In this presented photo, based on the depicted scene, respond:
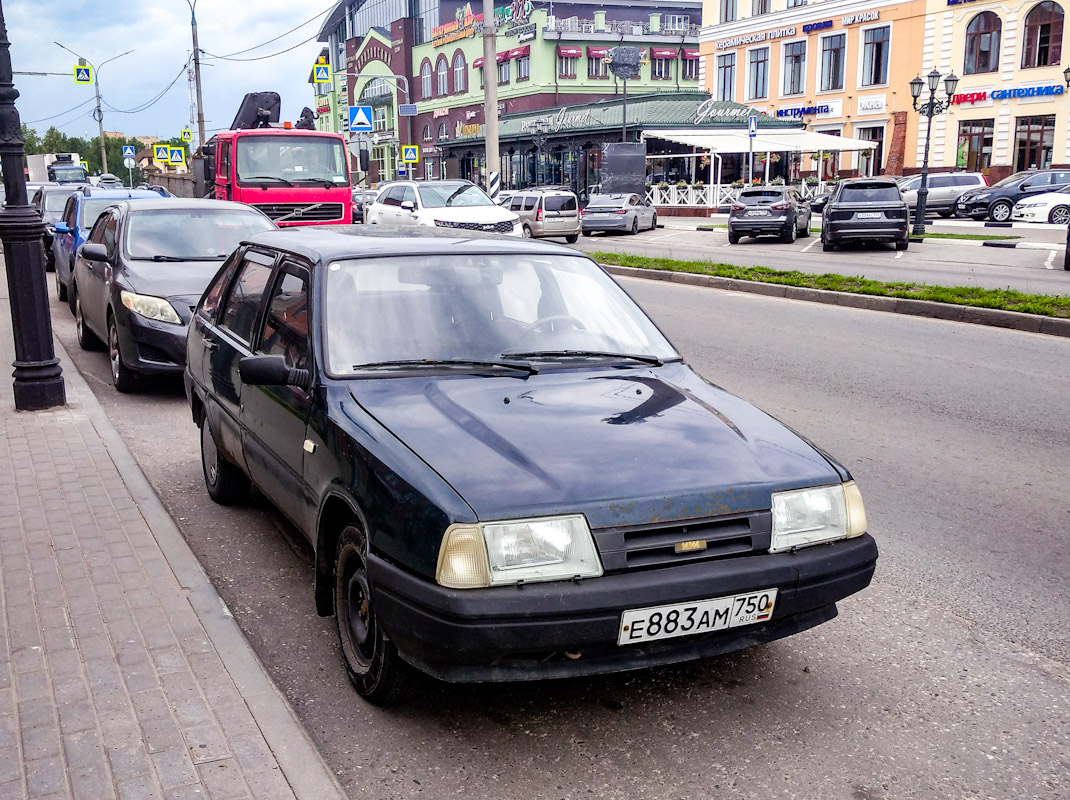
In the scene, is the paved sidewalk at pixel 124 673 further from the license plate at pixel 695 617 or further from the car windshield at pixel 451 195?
Answer: the car windshield at pixel 451 195

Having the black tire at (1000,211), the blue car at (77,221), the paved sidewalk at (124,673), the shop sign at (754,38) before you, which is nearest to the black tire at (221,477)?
the paved sidewalk at (124,673)

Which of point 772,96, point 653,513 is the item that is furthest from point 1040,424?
point 772,96

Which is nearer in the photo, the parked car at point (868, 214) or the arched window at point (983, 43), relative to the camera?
the parked car at point (868, 214)

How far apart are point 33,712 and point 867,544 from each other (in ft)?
9.36

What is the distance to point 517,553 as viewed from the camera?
311cm

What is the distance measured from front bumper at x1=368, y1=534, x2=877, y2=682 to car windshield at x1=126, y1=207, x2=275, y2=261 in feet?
23.2

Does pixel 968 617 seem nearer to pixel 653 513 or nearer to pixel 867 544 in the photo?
pixel 867 544

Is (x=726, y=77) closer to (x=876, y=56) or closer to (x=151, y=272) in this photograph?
(x=876, y=56)

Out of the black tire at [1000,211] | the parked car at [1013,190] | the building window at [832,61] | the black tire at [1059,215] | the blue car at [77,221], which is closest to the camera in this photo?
the blue car at [77,221]

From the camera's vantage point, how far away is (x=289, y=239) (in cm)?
509

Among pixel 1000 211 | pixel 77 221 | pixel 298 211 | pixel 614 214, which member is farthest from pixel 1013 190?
pixel 77 221

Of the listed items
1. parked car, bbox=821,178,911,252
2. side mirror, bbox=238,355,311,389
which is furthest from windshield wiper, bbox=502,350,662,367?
parked car, bbox=821,178,911,252

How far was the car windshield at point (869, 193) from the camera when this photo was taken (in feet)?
80.3

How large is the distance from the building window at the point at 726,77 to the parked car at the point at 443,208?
3936 centimetres
